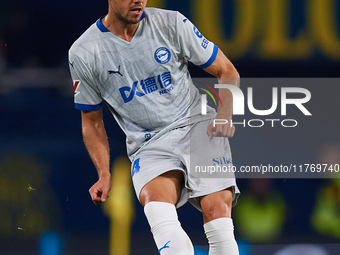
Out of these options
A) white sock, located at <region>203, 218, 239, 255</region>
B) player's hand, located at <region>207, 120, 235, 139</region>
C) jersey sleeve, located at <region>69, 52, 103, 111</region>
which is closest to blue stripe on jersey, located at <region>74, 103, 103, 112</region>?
jersey sleeve, located at <region>69, 52, 103, 111</region>

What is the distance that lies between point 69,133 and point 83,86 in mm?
1031

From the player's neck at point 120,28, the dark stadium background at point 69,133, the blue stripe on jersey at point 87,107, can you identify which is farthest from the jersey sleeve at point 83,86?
the dark stadium background at point 69,133

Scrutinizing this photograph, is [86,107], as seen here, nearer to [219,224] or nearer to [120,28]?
[120,28]

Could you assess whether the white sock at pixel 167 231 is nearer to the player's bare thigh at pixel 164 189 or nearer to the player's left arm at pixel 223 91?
the player's bare thigh at pixel 164 189

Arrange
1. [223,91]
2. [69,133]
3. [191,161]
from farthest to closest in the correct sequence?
[69,133]
[223,91]
[191,161]

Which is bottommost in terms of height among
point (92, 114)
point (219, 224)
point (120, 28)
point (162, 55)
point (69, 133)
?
point (69, 133)

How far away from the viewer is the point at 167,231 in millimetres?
2105

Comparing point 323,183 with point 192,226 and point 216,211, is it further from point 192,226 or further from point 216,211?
point 216,211

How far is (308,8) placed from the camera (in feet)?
11.0

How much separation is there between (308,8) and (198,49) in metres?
1.19

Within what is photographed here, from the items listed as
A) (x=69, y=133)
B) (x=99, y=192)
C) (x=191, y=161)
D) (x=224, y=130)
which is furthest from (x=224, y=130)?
(x=69, y=133)

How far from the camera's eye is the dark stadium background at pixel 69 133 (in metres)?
3.35

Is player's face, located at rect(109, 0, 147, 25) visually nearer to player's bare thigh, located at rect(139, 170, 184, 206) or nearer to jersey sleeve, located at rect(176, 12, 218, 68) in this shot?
jersey sleeve, located at rect(176, 12, 218, 68)

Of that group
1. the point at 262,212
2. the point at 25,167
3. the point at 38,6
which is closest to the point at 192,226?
the point at 262,212
